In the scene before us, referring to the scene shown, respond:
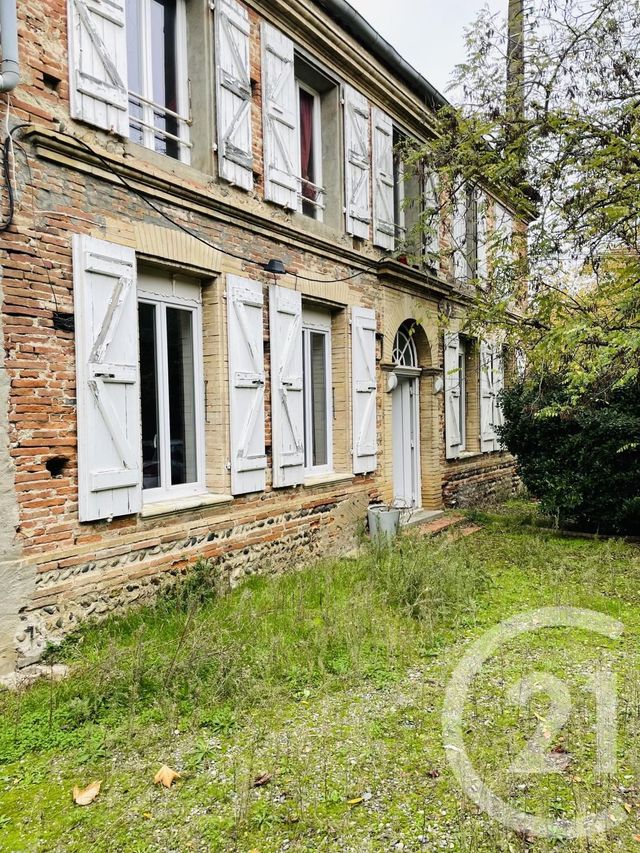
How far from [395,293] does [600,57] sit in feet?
12.7

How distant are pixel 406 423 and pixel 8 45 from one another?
7.55 metres

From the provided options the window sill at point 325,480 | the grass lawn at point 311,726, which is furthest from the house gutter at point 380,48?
the grass lawn at point 311,726

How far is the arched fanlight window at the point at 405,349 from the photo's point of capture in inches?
383

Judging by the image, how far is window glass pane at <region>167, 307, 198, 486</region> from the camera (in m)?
5.90

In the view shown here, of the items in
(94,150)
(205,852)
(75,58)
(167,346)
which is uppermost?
(75,58)

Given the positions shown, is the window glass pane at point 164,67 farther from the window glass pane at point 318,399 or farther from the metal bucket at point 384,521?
the metal bucket at point 384,521

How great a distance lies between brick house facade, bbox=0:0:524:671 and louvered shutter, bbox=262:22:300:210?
26mm

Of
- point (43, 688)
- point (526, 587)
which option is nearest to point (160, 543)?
point (43, 688)

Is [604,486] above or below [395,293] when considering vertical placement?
below

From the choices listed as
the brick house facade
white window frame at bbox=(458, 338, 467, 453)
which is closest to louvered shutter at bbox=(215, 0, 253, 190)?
the brick house facade

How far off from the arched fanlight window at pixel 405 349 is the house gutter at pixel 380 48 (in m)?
3.38

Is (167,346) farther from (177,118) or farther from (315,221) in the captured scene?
(315,221)

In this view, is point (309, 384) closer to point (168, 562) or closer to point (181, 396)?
point (181, 396)

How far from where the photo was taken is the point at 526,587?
247 inches
